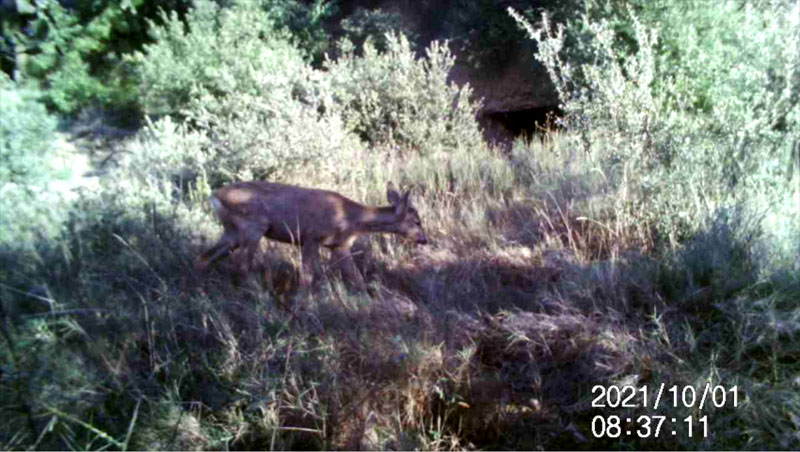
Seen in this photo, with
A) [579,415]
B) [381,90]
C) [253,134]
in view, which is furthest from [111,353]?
[381,90]

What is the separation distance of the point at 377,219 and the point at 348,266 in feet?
2.55

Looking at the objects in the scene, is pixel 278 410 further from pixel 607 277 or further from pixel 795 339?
pixel 795 339

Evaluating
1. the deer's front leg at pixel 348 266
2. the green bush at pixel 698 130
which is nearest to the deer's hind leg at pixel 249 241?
the deer's front leg at pixel 348 266

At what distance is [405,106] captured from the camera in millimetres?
11227

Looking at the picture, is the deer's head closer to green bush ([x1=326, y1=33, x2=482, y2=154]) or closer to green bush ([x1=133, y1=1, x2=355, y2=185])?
green bush ([x1=133, y1=1, x2=355, y2=185])

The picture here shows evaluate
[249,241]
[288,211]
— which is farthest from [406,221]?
[249,241]

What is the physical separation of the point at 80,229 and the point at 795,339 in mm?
5990

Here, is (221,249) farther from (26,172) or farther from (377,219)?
(26,172)

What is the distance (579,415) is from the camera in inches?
185

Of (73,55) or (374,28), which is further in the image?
(374,28)

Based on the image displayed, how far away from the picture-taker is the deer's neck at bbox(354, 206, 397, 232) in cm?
741

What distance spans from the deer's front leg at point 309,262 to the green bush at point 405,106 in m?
4.02

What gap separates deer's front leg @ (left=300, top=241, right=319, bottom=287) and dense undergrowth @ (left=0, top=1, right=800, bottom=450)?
0.14 m

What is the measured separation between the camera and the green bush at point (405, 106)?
11.0 metres
